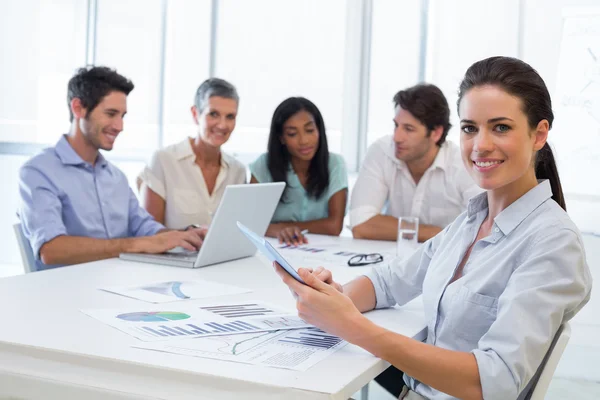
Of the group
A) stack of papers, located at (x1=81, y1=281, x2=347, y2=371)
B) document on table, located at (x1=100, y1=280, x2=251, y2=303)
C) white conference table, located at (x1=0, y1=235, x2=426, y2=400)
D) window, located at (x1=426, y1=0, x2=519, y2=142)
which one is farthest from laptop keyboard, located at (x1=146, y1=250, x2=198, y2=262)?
window, located at (x1=426, y1=0, x2=519, y2=142)

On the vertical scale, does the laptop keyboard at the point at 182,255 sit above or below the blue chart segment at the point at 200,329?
below

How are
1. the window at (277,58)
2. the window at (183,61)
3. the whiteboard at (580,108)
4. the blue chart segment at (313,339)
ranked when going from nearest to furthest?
the blue chart segment at (313,339) < the whiteboard at (580,108) < the window at (277,58) < the window at (183,61)

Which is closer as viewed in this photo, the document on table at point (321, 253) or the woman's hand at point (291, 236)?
the document on table at point (321, 253)

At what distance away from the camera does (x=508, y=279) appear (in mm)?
1319

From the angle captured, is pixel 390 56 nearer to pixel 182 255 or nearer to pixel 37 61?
pixel 37 61

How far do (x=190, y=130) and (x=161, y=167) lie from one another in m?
2.28

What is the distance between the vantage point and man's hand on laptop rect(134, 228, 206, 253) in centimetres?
236

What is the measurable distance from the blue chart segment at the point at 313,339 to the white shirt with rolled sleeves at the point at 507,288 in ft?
0.78

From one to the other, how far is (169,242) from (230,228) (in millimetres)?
250

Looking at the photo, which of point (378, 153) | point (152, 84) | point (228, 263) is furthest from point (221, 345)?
point (152, 84)

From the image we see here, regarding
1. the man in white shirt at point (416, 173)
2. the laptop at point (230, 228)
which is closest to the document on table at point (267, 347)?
the laptop at point (230, 228)

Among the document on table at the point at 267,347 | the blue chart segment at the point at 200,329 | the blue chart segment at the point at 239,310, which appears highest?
the document on table at the point at 267,347

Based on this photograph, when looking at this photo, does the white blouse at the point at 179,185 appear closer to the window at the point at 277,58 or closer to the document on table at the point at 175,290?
the document on table at the point at 175,290

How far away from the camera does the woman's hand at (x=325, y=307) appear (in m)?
1.28
